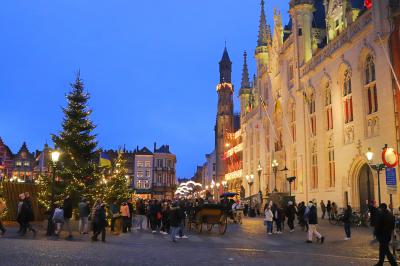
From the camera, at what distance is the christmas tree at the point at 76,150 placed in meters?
29.3

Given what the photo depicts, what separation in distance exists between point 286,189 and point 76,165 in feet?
88.6

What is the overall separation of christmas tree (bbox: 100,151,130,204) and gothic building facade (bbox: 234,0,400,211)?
13193mm

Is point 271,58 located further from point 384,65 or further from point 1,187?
point 1,187

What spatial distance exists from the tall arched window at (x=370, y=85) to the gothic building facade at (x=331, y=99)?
0.23 ft

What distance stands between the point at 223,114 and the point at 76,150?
237 feet

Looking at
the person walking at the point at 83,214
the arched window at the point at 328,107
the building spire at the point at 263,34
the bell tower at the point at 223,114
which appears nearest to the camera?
the person walking at the point at 83,214

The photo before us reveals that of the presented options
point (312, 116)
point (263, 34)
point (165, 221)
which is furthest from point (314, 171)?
point (263, 34)

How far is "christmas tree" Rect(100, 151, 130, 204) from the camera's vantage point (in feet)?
100

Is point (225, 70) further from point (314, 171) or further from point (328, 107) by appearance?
point (328, 107)

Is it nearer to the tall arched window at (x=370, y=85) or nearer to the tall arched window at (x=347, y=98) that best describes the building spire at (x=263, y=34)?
the tall arched window at (x=347, y=98)

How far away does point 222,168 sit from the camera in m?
98.3

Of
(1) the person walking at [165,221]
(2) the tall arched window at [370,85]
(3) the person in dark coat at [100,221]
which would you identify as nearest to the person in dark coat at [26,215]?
(3) the person in dark coat at [100,221]

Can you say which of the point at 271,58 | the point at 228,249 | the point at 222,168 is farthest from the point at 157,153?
the point at 228,249

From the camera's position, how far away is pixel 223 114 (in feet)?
332
